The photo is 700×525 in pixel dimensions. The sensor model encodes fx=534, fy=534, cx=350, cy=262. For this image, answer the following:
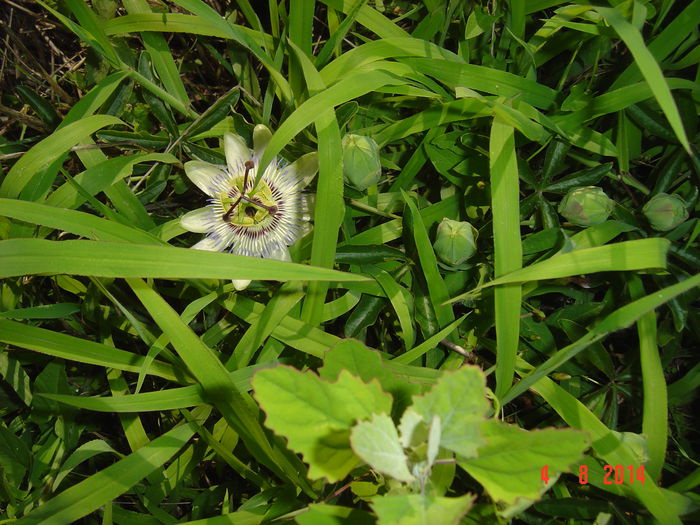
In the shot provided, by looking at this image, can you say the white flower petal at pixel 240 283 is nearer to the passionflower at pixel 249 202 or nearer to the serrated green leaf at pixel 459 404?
the passionflower at pixel 249 202

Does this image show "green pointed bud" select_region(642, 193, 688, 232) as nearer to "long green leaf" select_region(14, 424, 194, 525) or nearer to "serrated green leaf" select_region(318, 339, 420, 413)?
"serrated green leaf" select_region(318, 339, 420, 413)

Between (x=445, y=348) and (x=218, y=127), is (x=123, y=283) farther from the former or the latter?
(x=445, y=348)

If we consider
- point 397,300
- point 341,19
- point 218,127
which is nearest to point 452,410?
point 397,300

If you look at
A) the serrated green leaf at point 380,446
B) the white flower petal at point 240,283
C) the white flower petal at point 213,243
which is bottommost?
the white flower petal at point 240,283

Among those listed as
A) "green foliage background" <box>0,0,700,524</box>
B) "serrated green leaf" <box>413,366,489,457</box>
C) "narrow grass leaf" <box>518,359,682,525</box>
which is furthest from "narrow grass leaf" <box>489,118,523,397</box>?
"serrated green leaf" <box>413,366,489,457</box>

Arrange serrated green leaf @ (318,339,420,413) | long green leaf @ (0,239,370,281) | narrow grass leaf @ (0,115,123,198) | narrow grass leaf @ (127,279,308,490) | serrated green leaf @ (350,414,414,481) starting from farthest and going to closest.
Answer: narrow grass leaf @ (0,115,123,198), narrow grass leaf @ (127,279,308,490), long green leaf @ (0,239,370,281), serrated green leaf @ (318,339,420,413), serrated green leaf @ (350,414,414,481)

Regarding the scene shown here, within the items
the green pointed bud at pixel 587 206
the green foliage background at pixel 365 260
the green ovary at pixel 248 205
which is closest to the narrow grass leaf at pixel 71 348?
the green foliage background at pixel 365 260

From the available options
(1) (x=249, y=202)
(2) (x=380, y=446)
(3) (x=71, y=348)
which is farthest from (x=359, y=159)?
(3) (x=71, y=348)
